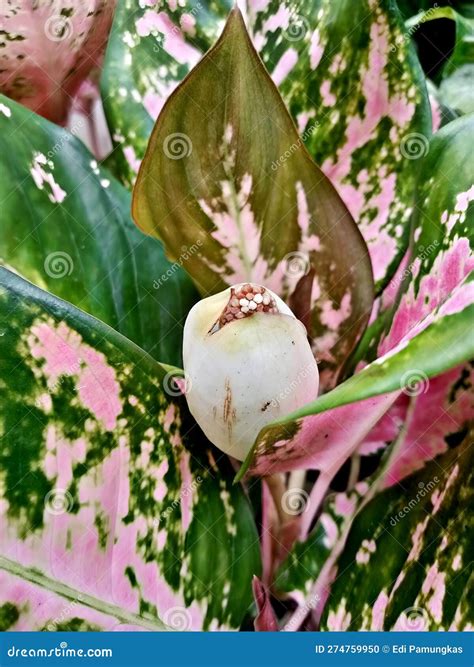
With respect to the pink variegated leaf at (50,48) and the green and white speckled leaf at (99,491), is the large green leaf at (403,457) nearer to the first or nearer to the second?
the green and white speckled leaf at (99,491)

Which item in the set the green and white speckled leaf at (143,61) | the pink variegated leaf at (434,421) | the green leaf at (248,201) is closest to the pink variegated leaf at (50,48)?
the green and white speckled leaf at (143,61)

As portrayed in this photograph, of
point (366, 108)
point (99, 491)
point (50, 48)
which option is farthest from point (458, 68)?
point (99, 491)

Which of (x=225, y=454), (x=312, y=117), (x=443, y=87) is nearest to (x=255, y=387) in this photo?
(x=225, y=454)

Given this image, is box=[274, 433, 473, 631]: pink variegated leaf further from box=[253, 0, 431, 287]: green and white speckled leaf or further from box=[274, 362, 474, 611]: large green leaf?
box=[253, 0, 431, 287]: green and white speckled leaf

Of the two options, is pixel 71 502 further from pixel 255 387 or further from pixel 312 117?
pixel 312 117

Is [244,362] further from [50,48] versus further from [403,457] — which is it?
[50,48]
